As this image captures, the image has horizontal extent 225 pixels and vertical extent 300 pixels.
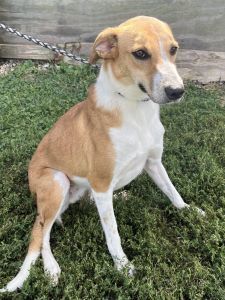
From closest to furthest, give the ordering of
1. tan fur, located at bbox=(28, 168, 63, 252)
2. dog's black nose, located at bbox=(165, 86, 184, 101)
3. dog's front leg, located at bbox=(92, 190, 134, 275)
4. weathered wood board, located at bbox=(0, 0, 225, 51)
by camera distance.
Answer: dog's black nose, located at bbox=(165, 86, 184, 101), dog's front leg, located at bbox=(92, 190, 134, 275), tan fur, located at bbox=(28, 168, 63, 252), weathered wood board, located at bbox=(0, 0, 225, 51)

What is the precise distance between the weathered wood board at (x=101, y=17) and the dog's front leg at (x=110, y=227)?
10.8ft

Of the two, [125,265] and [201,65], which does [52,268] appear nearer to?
[125,265]

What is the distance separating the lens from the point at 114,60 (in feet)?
9.53

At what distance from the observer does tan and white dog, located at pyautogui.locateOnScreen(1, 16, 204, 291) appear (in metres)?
2.74

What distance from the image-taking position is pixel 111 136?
305 centimetres

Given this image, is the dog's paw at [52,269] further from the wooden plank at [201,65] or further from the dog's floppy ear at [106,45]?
the wooden plank at [201,65]

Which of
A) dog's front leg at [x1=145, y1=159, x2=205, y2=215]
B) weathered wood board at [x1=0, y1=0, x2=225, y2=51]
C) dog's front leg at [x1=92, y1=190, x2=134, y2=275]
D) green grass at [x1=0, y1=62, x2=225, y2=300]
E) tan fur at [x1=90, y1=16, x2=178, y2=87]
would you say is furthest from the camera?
weathered wood board at [x1=0, y1=0, x2=225, y2=51]

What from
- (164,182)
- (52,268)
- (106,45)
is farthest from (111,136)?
(52,268)

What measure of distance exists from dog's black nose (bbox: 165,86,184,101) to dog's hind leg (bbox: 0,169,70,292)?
1156 mm

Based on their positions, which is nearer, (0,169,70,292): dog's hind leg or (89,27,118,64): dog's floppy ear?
(89,27,118,64): dog's floppy ear

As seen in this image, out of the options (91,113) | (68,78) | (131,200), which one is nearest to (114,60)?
(91,113)

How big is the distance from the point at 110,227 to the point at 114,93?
928mm

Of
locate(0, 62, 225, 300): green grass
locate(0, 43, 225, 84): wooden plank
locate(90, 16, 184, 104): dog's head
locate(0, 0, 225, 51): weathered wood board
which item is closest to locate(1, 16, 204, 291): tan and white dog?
locate(90, 16, 184, 104): dog's head

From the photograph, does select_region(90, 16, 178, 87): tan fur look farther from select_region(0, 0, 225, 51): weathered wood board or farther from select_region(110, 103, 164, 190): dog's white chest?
select_region(0, 0, 225, 51): weathered wood board
